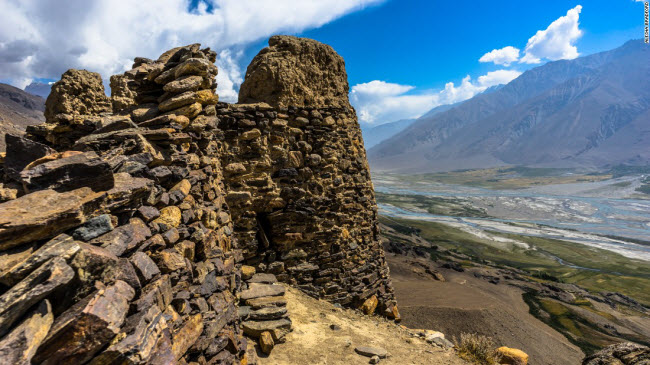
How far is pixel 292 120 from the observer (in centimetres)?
783

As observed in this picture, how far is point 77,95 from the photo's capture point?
9.27 metres

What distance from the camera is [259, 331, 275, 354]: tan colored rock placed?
508 cm

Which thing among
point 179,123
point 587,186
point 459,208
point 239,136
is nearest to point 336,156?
point 239,136

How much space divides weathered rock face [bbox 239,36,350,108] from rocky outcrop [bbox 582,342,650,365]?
806 cm

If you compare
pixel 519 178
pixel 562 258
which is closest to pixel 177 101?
pixel 562 258

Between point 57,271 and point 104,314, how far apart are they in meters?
0.40

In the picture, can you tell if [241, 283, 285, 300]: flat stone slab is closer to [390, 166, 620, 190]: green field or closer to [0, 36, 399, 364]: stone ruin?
[0, 36, 399, 364]: stone ruin

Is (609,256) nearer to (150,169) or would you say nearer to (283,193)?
(283,193)

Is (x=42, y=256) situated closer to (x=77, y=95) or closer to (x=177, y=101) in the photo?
(x=177, y=101)

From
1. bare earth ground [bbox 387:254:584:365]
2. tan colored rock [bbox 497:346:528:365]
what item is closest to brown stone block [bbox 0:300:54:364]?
tan colored rock [bbox 497:346:528:365]

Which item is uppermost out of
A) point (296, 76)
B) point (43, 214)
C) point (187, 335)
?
point (296, 76)

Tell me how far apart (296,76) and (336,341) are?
5678 millimetres

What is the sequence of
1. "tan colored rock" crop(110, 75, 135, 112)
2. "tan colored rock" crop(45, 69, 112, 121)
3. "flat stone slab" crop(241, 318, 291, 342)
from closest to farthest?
1. "flat stone slab" crop(241, 318, 291, 342)
2. "tan colored rock" crop(110, 75, 135, 112)
3. "tan colored rock" crop(45, 69, 112, 121)

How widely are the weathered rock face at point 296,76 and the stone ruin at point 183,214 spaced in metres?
0.03
